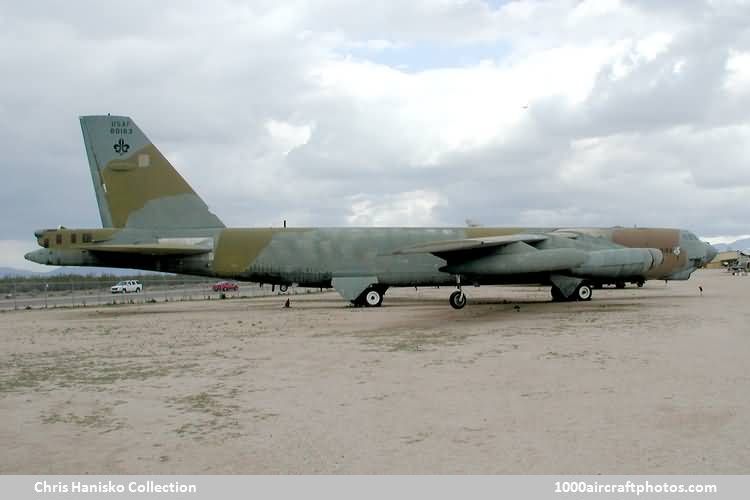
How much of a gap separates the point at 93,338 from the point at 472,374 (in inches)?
408

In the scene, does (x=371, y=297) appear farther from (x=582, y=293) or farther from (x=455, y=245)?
(x=582, y=293)

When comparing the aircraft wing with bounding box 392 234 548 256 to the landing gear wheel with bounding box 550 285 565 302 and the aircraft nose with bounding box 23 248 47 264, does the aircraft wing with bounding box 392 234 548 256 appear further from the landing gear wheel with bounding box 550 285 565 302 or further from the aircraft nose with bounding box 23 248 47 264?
the aircraft nose with bounding box 23 248 47 264

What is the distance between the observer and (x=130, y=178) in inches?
914

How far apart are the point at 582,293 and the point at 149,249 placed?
616 inches

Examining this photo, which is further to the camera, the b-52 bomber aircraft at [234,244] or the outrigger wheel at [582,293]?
the outrigger wheel at [582,293]

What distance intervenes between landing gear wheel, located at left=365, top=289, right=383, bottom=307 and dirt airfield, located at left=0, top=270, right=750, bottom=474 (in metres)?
8.61

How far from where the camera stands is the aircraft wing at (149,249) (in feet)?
73.0

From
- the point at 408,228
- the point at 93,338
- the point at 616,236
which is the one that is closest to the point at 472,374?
the point at 93,338

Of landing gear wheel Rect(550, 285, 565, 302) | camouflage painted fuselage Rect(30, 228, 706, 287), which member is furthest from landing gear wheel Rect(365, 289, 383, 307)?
landing gear wheel Rect(550, 285, 565, 302)

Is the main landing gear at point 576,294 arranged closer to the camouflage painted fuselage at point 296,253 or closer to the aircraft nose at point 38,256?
the camouflage painted fuselage at point 296,253

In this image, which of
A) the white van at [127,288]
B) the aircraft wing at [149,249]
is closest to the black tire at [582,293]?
the aircraft wing at [149,249]

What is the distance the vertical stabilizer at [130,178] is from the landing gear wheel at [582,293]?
14.5 metres

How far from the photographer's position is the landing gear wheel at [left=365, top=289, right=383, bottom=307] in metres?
24.3
